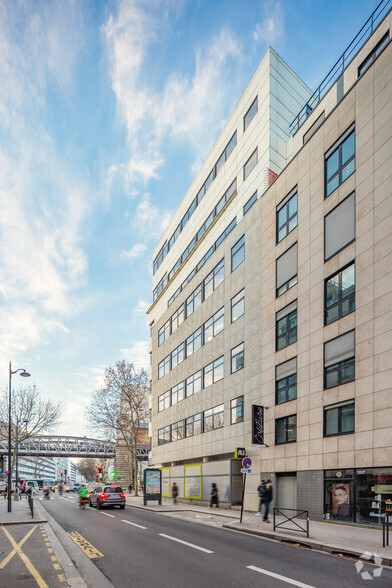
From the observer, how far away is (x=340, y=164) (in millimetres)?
21062

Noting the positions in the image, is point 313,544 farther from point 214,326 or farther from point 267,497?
point 214,326

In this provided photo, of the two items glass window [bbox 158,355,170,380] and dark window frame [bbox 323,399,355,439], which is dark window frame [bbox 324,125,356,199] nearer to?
dark window frame [bbox 323,399,355,439]

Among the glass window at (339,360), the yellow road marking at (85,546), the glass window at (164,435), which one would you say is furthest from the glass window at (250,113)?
the glass window at (164,435)

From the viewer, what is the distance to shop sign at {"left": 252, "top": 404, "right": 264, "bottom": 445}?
24.6 metres

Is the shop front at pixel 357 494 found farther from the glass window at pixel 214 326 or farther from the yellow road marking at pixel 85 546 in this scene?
the glass window at pixel 214 326

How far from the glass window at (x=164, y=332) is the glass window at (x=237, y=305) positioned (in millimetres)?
17398

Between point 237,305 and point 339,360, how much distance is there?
38.2 feet

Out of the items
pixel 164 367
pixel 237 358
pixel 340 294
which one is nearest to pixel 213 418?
pixel 237 358

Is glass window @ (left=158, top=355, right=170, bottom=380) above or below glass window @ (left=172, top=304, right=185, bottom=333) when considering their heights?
below

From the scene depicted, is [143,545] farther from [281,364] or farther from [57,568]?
[281,364]

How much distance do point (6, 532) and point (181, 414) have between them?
81.3ft

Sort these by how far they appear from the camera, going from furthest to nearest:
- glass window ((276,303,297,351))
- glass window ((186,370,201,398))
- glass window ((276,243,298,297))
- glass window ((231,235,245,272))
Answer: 1. glass window ((186,370,201,398))
2. glass window ((231,235,245,272))
3. glass window ((276,243,298,297))
4. glass window ((276,303,297,351))

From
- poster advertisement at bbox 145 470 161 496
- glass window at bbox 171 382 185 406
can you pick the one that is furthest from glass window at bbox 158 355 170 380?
poster advertisement at bbox 145 470 161 496

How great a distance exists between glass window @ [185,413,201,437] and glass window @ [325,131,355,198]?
21568 mm
